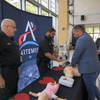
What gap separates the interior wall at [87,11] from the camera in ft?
27.7

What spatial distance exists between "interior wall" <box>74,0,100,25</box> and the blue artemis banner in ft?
22.4

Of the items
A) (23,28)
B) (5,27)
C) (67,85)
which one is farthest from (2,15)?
(67,85)

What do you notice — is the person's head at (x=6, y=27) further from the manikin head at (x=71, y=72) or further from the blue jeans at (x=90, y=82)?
the blue jeans at (x=90, y=82)

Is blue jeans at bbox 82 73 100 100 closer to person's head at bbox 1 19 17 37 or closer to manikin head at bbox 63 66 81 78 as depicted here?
manikin head at bbox 63 66 81 78

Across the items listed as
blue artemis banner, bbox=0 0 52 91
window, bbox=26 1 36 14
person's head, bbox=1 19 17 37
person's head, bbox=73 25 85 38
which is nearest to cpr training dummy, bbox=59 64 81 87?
person's head, bbox=73 25 85 38

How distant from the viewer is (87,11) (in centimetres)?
877

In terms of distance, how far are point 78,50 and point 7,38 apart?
40.4 inches

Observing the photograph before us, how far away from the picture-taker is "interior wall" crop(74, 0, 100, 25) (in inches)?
332

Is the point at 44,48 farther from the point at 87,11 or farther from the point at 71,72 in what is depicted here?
the point at 87,11

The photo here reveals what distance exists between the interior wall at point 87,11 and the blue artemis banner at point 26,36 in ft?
22.4

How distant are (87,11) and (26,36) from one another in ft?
26.4

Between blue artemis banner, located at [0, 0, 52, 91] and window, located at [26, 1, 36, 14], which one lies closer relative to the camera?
blue artemis banner, located at [0, 0, 52, 91]

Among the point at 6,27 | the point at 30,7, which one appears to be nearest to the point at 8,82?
the point at 6,27

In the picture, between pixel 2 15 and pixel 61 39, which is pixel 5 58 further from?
pixel 61 39
